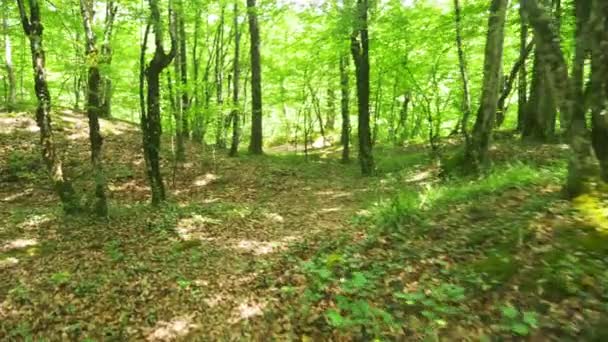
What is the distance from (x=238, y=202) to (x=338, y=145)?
46.4ft

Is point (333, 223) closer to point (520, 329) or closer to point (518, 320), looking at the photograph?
point (518, 320)

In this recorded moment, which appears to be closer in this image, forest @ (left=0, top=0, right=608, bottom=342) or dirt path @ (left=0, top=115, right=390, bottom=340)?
forest @ (left=0, top=0, right=608, bottom=342)

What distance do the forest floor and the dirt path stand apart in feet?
0.10

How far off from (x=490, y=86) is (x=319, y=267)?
6416 millimetres

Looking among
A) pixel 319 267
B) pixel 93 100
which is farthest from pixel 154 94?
pixel 319 267

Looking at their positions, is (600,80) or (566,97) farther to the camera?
(566,97)

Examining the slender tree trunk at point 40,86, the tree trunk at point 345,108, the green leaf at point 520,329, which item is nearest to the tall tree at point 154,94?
the slender tree trunk at point 40,86

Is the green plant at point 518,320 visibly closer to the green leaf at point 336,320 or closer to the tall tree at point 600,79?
the green leaf at point 336,320

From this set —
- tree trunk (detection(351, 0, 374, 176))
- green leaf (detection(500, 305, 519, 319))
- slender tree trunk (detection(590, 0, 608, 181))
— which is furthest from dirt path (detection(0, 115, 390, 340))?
slender tree trunk (detection(590, 0, 608, 181))

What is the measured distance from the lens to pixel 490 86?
9.66m

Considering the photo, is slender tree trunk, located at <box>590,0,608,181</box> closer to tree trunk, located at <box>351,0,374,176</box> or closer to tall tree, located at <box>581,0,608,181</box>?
tall tree, located at <box>581,0,608,181</box>

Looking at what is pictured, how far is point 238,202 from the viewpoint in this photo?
39.1ft

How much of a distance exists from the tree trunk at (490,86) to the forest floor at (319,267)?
3.13 feet

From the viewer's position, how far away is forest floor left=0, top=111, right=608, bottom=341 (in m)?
4.39
